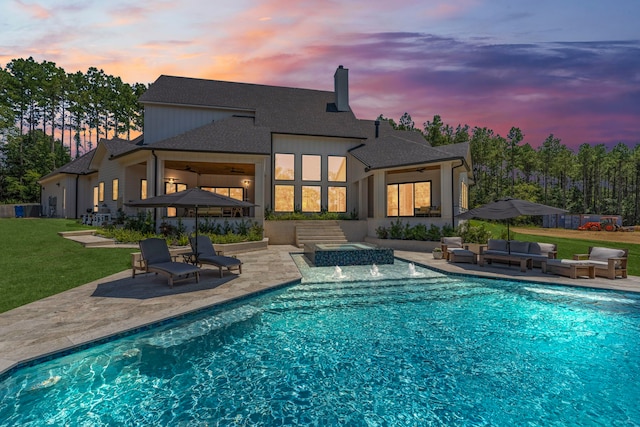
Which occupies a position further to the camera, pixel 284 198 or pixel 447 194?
pixel 284 198

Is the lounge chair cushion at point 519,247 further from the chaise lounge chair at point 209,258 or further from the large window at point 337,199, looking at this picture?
the large window at point 337,199

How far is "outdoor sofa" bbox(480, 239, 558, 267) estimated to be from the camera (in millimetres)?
11148

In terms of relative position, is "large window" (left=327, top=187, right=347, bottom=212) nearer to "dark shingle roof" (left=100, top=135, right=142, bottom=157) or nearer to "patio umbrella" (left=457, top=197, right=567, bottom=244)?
"patio umbrella" (left=457, top=197, right=567, bottom=244)

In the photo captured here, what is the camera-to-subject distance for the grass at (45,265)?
7.40m

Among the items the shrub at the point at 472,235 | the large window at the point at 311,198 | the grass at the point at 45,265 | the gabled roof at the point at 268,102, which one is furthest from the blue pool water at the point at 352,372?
the gabled roof at the point at 268,102

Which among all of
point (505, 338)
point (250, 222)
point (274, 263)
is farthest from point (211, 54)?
point (505, 338)

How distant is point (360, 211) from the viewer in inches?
886

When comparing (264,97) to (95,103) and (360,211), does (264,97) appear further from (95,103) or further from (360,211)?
(95,103)

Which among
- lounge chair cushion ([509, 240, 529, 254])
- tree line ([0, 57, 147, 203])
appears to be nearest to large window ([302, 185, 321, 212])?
lounge chair cushion ([509, 240, 529, 254])

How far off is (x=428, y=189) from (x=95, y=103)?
5296 centimetres

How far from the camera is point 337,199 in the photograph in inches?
907

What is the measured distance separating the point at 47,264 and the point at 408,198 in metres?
19.1

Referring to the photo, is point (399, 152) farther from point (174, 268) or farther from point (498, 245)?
point (174, 268)

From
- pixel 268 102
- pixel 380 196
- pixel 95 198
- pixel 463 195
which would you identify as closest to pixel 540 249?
pixel 380 196
